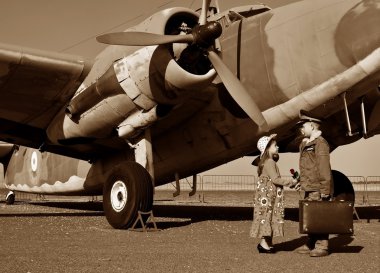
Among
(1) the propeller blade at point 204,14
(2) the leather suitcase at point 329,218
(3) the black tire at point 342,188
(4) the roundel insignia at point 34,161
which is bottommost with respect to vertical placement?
(2) the leather suitcase at point 329,218

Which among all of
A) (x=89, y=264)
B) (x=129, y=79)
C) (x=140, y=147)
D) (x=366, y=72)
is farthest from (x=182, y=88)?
(x=89, y=264)

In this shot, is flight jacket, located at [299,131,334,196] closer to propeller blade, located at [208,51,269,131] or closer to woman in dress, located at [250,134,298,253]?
woman in dress, located at [250,134,298,253]

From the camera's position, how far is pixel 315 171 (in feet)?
21.7

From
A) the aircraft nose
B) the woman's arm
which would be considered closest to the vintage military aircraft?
the aircraft nose

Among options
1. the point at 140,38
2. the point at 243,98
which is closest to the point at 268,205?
the point at 243,98

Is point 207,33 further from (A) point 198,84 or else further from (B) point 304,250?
(B) point 304,250

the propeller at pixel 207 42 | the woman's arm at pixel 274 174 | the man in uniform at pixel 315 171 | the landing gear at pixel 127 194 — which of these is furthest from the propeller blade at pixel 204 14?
the woman's arm at pixel 274 174

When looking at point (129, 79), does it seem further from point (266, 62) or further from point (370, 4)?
point (370, 4)

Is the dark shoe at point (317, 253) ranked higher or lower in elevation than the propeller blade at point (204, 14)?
lower

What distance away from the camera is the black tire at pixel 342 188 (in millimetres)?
12500

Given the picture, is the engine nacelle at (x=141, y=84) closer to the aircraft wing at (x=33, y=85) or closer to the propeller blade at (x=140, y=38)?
the propeller blade at (x=140, y=38)

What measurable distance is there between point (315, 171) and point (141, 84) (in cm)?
416

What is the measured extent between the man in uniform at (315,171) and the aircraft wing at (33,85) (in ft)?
18.2

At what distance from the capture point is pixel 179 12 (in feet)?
32.2
